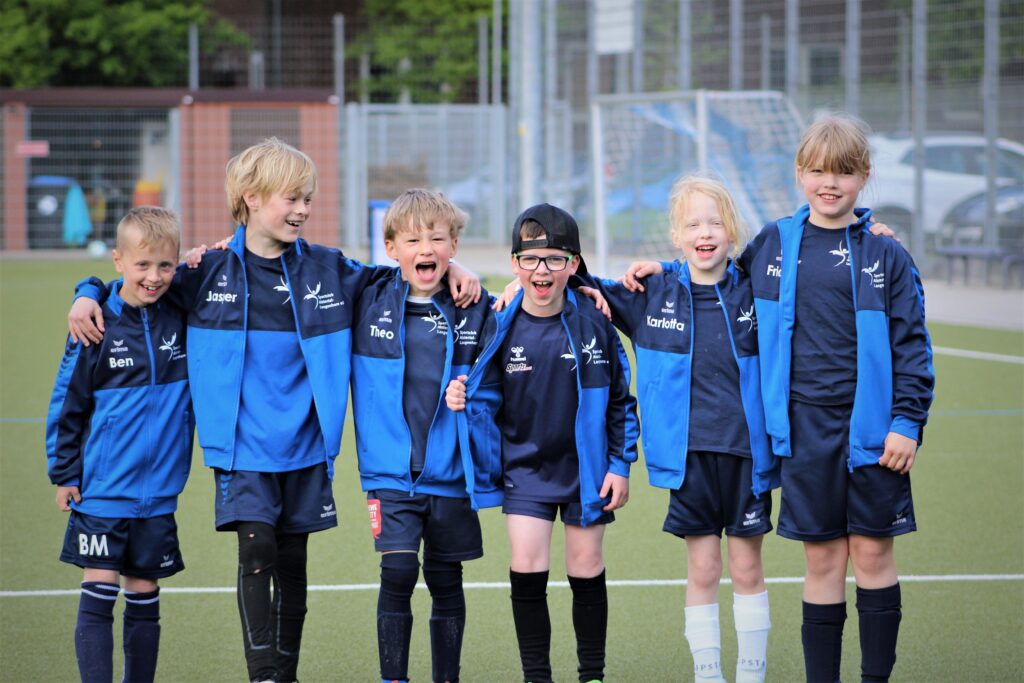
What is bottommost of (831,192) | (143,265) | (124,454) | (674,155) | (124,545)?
(124,545)

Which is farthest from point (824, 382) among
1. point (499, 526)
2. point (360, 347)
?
point (499, 526)

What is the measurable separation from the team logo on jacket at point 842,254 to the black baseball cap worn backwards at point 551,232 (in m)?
0.79

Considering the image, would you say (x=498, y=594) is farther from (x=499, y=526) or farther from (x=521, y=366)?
(x=521, y=366)

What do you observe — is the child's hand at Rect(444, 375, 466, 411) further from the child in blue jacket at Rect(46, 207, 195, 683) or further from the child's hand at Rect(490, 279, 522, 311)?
the child in blue jacket at Rect(46, 207, 195, 683)

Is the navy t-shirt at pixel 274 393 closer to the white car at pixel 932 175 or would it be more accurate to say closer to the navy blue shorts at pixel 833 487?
the navy blue shorts at pixel 833 487

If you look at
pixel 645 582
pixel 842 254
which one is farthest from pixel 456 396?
pixel 645 582

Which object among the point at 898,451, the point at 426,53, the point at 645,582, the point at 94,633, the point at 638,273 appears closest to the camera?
the point at 898,451

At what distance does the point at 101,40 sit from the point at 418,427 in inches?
1035

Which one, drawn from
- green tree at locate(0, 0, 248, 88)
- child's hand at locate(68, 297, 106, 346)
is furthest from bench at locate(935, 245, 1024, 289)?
green tree at locate(0, 0, 248, 88)

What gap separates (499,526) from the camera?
22.7 feet

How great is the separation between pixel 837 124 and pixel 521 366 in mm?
1241

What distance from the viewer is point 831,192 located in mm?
4227

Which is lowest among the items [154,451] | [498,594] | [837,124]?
[498,594]

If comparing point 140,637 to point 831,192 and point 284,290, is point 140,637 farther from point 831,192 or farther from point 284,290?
point 831,192
